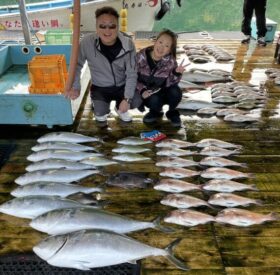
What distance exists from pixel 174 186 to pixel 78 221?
866 millimetres

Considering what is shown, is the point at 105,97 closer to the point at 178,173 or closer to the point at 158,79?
the point at 158,79

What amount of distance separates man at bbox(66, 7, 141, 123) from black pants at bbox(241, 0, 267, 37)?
15.3 feet

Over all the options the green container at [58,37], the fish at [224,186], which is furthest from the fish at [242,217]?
the green container at [58,37]

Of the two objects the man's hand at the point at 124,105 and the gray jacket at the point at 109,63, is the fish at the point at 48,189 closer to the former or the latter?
the man's hand at the point at 124,105

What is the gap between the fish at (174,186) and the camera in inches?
104

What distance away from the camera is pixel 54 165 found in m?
2.84

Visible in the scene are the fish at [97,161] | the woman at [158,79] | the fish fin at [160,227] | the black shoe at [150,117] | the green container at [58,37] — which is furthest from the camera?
the green container at [58,37]

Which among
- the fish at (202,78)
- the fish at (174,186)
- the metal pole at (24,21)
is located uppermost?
the metal pole at (24,21)

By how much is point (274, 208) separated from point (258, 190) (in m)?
0.24

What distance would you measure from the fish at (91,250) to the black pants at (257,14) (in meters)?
6.56

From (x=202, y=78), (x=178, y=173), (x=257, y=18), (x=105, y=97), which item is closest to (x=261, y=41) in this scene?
(x=257, y=18)

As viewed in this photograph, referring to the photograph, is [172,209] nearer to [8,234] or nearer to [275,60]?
[8,234]

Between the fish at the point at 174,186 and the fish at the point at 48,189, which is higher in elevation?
the fish at the point at 48,189

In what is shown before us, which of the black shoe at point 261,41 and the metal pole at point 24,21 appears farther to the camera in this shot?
the black shoe at point 261,41
